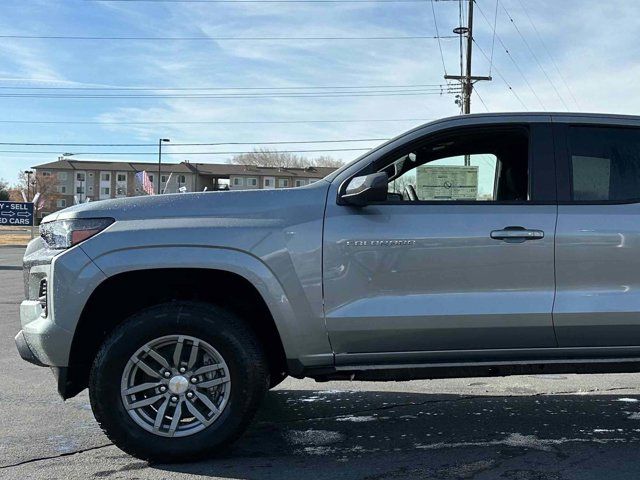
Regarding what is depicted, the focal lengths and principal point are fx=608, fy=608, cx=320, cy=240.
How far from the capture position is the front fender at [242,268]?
345cm

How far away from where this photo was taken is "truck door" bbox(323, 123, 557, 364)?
11.6 feet

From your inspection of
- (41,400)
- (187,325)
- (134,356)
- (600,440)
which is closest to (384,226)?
(187,325)

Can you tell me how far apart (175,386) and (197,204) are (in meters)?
1.07

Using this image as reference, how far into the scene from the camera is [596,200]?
3713mm

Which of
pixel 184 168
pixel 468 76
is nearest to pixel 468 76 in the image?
pixel 468 76

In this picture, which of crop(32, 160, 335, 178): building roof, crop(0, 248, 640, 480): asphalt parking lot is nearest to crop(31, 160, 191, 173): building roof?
crop(32, 160, 335, 178): building roof

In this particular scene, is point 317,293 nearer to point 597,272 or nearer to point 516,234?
point 516,234

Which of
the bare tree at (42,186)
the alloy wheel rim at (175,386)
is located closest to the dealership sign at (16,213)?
the alloy wheel rim at (175,386)

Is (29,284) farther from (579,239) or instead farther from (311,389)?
(579,239)

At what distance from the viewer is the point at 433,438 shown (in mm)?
4055

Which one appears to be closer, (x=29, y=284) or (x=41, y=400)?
(x=29, y=284)

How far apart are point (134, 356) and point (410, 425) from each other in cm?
203

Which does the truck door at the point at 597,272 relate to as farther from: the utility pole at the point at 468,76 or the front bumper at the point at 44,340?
the utility pole at the point at 468,76

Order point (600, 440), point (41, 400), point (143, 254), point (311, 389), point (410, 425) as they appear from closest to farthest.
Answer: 1. point (143, 254)
2. point (600, 440)
3. point (410, 425)
4. point (41, 400)
5. point (311, 389)
